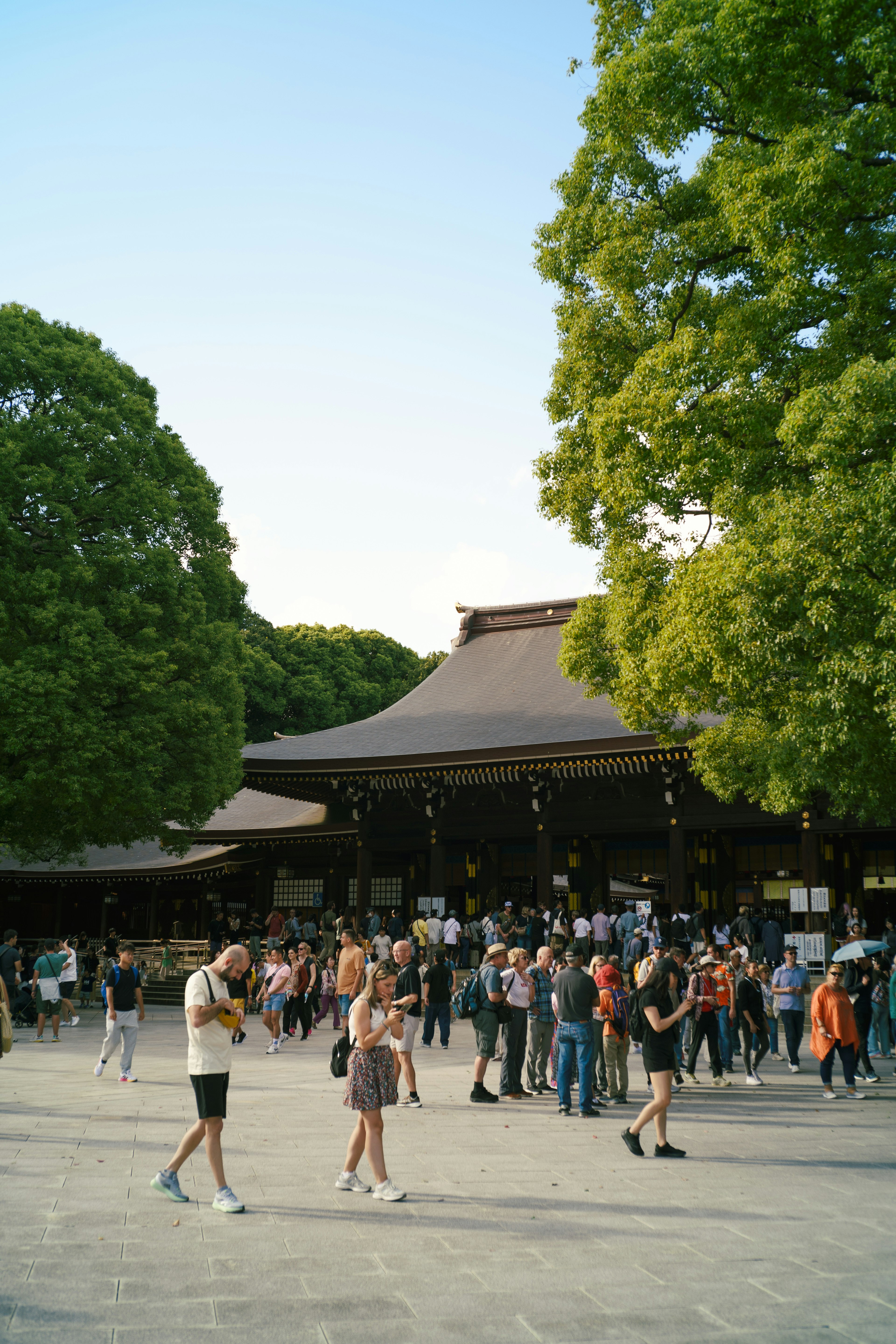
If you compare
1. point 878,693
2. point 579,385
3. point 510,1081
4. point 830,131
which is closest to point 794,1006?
point 510,1081

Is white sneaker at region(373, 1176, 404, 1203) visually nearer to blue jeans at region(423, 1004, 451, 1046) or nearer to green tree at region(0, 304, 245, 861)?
blue jeans at region(423, 1004, 451, 1046)

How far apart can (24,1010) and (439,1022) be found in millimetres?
8216

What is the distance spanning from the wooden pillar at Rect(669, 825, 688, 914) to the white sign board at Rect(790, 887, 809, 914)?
2.65 m

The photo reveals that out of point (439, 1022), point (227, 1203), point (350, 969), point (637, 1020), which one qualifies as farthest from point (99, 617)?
point (227, 1203)

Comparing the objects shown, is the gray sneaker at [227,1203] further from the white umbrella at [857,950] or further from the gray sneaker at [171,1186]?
the white umbrella at [857,950]

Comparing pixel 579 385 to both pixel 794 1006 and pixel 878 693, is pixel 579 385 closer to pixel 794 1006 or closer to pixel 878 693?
pixel 878 693

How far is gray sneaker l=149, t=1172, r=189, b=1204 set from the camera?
253 inches

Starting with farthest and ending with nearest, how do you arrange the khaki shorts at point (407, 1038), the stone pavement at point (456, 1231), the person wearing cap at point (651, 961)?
the khaki shorts at point (407, 1038)
the person wearing cap at point (651, 961)
the stone pavement at point (456, 1231)

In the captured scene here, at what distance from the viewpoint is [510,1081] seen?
36.8ft

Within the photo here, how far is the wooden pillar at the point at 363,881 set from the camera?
82.7 ft

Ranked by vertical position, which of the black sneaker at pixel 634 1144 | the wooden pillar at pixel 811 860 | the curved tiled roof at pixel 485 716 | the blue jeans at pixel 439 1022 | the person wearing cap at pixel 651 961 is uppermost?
the curved tiled roof at pixel 485 716

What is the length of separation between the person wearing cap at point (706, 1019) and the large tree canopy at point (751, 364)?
267cm

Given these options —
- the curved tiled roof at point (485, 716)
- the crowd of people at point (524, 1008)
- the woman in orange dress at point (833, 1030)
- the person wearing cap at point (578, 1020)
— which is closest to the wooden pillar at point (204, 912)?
the curved tiled roof at point (485, 716)

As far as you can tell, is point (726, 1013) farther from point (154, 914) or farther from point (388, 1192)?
point (154, 914)
